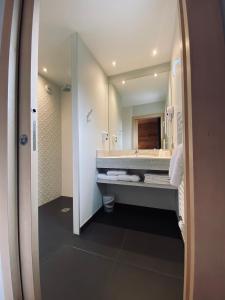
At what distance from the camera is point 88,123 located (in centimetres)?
189

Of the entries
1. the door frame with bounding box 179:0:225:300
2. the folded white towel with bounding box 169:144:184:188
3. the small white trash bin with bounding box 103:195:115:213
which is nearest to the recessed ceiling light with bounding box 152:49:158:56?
the folded white towel with bounding box 169:144:184:188

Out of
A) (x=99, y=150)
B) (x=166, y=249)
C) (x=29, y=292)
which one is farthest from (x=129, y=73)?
(x=29, y=292)

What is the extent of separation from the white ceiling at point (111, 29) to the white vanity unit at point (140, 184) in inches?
58.2

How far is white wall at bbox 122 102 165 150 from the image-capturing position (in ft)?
7.79

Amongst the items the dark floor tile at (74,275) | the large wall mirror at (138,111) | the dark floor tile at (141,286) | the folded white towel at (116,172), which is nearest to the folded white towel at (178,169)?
the dark floor tile at (141,286)

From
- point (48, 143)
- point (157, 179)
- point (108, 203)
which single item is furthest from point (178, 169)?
point (48, 143)

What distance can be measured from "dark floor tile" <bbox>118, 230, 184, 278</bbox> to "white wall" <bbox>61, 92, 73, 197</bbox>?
5.76 feet

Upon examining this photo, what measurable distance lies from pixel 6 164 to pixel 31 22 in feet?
2.18

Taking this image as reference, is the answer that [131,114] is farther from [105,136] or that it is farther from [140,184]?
[140,184]

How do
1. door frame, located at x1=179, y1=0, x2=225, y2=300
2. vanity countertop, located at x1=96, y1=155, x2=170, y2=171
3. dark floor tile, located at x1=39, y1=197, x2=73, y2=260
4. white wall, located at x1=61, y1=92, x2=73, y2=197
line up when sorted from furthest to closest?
white wall, located at x1=61, y1=92, x2=73, y2=197 < vanity countertop, located at x1=96, y1=155, x2=170, y2=171 < dark floor tile, located at x1=39, y1=197, x2=73, y2=260 < door frame, located at x1=179, y1=0, x2=225, y2=300

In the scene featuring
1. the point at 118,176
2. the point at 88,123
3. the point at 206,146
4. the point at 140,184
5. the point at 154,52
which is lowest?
the point at 140,184

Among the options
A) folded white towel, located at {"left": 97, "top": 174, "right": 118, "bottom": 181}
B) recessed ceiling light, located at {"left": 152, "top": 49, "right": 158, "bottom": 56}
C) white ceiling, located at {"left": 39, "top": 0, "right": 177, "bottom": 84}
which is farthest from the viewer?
folded white towel, located at {"left": 97, "top": 174, "right": 118, "bottom": 181}

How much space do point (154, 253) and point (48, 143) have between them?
95.1 inches

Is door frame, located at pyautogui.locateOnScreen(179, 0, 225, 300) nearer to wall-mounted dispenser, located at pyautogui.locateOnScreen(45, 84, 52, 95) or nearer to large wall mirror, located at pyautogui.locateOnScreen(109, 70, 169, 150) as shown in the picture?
large wall mirror, located at pyautogui.locateOnScreen(109, 70, 169, 150)
